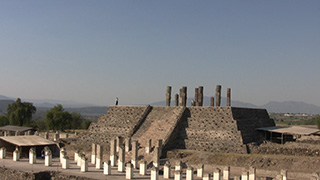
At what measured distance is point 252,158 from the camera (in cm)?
2316

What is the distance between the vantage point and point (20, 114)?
5400cm

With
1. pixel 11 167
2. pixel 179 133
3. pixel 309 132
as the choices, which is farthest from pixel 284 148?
pixel 11 167

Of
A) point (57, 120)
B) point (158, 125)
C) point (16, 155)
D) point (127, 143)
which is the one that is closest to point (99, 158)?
point (127, 143)

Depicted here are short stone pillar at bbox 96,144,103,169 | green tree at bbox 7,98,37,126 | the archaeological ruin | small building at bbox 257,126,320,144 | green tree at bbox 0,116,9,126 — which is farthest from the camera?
green tree at bbox 0,116,9,126

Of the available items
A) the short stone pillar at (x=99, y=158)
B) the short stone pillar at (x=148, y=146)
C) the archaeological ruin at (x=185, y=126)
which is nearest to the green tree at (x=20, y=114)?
the archaeological ruin at (x=185, y=126)

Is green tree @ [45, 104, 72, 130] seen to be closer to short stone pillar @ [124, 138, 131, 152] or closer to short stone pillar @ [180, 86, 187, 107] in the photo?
short stone pillar @ [180, 86, 187, 107]

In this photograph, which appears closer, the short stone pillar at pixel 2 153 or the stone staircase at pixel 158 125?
the short stone pillar at pixel 2 153

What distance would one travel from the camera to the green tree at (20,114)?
5362 cm

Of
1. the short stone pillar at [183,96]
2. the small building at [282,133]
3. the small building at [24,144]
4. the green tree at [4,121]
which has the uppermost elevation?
the short stone pillar at [183,96]

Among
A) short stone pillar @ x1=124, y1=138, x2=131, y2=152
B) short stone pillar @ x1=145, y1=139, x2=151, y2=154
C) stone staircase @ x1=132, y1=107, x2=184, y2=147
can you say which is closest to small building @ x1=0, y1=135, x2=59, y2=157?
short stone pillar @ x1=124, y1=138, x2=131, y2=152

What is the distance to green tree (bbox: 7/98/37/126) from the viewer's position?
176 feet

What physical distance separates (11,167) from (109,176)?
684 cm

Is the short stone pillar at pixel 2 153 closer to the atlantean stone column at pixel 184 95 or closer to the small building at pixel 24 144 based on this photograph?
the small building at pixel 24 144

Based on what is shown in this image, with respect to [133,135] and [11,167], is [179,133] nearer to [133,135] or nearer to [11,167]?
[133,135]
